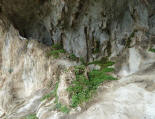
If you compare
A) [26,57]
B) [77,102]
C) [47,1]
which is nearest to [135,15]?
[47,1]

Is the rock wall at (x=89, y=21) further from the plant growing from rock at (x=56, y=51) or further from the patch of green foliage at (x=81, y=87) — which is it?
the patch of green foliage at (x=81, y=87)

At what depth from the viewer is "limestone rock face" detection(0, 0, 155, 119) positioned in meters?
8.60

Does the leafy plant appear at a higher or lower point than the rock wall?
lower

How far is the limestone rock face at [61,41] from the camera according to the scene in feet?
28.2

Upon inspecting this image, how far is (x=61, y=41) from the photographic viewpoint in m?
12.6

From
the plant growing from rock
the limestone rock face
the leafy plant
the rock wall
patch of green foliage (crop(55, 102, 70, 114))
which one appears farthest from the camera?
the leafy plant

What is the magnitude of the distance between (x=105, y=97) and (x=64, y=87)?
203 centimetres

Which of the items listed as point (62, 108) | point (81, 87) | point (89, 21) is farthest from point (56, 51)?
point (62, 108)

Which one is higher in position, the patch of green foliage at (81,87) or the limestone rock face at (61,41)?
the limestone rock face at (61,41)

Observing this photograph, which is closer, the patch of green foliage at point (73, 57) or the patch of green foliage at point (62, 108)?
the patch of green foliage at point (62, 108)

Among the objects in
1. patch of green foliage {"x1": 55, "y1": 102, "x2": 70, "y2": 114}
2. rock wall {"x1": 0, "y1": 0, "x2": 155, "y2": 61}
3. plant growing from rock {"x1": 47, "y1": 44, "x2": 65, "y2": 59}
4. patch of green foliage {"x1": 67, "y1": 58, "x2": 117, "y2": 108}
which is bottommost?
patch of green foliage {"x1": 55, "y1": 102, "x2": 70, "y2": 114}

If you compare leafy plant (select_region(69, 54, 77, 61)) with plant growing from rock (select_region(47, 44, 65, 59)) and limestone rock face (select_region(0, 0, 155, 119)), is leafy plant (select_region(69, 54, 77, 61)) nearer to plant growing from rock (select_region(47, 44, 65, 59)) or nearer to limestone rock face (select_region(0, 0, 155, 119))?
limestone rock face (select_region(0, 0, 155, 119))

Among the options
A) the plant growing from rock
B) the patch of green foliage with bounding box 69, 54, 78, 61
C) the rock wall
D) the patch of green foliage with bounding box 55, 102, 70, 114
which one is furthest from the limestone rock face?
the patch of green foliage with bounding box 55, 102, 70, 114

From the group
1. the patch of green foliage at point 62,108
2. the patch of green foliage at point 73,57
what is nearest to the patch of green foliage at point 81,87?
the patch of green foliage at point 62,108
